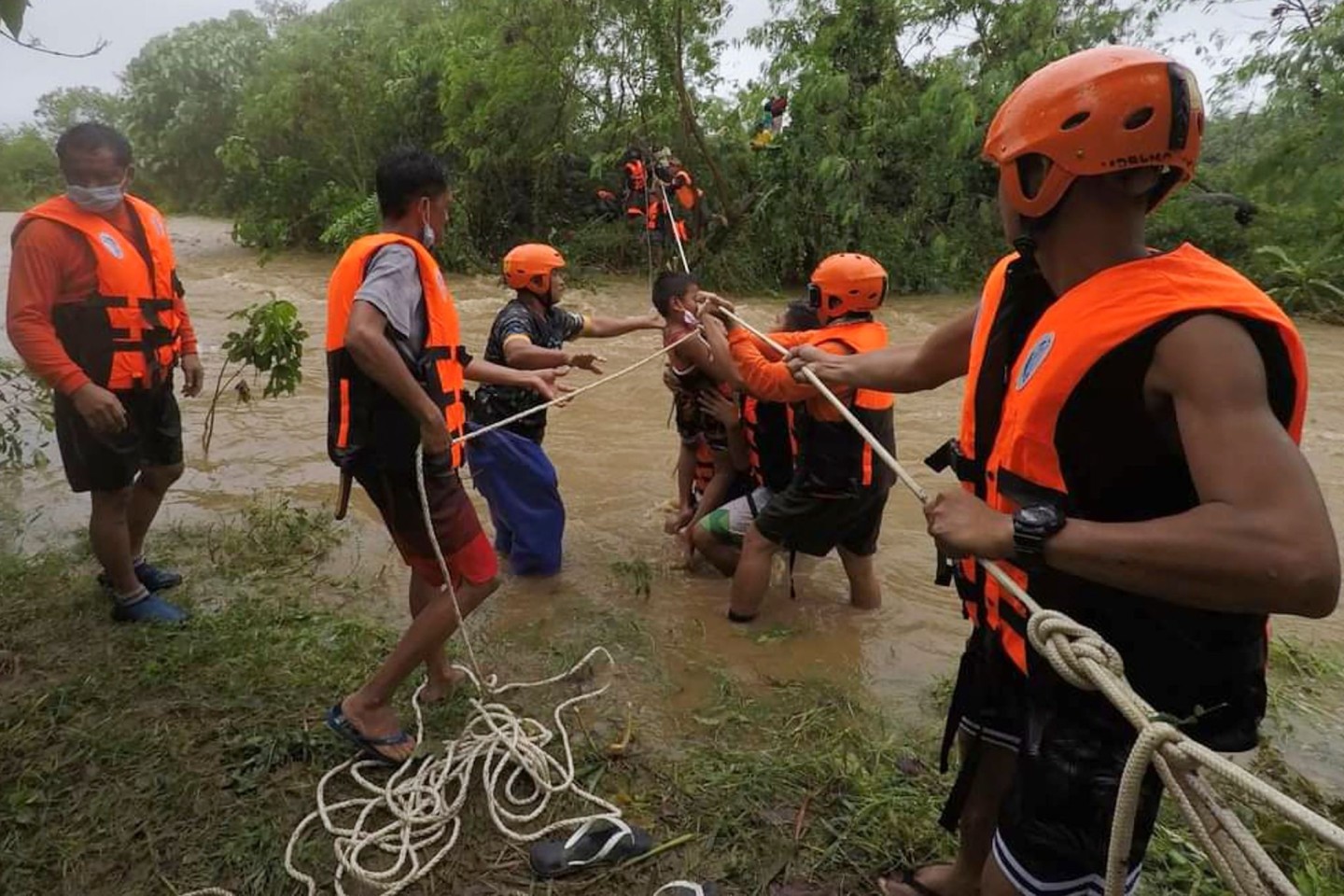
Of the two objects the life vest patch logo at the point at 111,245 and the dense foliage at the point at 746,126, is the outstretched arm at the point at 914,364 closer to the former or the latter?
the life vest patch logo at the point at 111,245

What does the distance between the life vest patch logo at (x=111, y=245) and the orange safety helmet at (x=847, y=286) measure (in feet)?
9.28

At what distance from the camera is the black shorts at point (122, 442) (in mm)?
3646

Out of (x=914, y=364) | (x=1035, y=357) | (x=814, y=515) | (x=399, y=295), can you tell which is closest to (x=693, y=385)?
(x=814, y=515)

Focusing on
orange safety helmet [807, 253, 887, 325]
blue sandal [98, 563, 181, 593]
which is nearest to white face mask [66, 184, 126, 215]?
blue sandal [98, 563, 181, 593]

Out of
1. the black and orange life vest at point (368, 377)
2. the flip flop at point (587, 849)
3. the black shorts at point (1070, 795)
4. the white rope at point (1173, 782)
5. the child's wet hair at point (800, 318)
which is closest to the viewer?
the white rope at point (1173, 782)

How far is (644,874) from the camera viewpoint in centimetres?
256

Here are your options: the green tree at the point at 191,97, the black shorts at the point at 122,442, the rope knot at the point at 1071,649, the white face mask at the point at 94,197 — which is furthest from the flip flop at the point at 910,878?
the green tree at the point at 191,97

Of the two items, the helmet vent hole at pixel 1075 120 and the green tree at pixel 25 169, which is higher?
the helmet vent hole at pixel 1075 120

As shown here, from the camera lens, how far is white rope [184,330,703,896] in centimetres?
259

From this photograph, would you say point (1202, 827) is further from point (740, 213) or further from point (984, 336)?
point (740, 213)

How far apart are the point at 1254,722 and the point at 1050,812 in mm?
407

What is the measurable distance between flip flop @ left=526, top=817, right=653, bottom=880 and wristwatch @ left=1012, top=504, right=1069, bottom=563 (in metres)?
1.59

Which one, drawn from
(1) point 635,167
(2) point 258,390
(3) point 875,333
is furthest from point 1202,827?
(2) point 258,390

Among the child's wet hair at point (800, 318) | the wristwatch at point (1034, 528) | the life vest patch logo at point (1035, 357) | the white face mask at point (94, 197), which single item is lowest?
the child's wet hair at point (800, 318)
